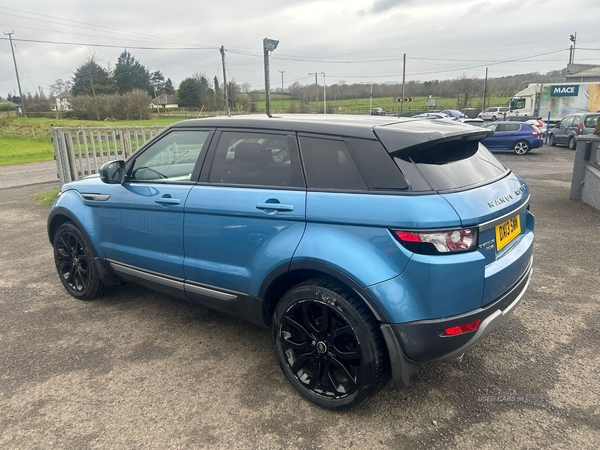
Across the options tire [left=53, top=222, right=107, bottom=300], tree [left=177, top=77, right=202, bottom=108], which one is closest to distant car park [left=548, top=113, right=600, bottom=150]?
tire [left=53, top=222, right=107, bottom=300]

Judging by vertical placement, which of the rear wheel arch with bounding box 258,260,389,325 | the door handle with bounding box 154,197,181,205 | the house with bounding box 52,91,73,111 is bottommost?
the rear wheel arch with bounding box 258,260,389,325

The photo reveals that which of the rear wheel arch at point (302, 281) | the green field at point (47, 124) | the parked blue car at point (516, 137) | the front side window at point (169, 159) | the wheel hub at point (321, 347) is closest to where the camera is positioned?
the rear wheel arch at point (302, 281)

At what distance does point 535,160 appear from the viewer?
16328 millimetres

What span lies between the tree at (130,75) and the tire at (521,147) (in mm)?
56984

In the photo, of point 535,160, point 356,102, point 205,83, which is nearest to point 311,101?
point 356,102

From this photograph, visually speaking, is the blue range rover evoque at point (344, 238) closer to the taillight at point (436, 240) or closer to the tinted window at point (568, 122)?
the taillight at point (436, 240)

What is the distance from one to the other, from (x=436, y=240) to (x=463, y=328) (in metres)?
0.52

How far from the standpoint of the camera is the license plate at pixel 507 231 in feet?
8.12

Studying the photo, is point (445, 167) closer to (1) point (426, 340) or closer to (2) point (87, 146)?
(1) point (426, 340)

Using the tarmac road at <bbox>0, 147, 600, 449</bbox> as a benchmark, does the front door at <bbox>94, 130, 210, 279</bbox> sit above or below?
above

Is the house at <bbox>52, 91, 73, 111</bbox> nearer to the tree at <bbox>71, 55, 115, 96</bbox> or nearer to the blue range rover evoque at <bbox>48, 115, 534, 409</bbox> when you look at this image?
the tree at <bbox>71, 55, 115, 96</bbox>

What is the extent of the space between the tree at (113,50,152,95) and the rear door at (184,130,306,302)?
6565cm

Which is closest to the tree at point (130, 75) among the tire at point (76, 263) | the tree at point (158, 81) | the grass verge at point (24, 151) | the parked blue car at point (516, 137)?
the tree at point (158, 81)

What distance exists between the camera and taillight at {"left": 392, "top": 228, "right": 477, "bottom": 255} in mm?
2189
